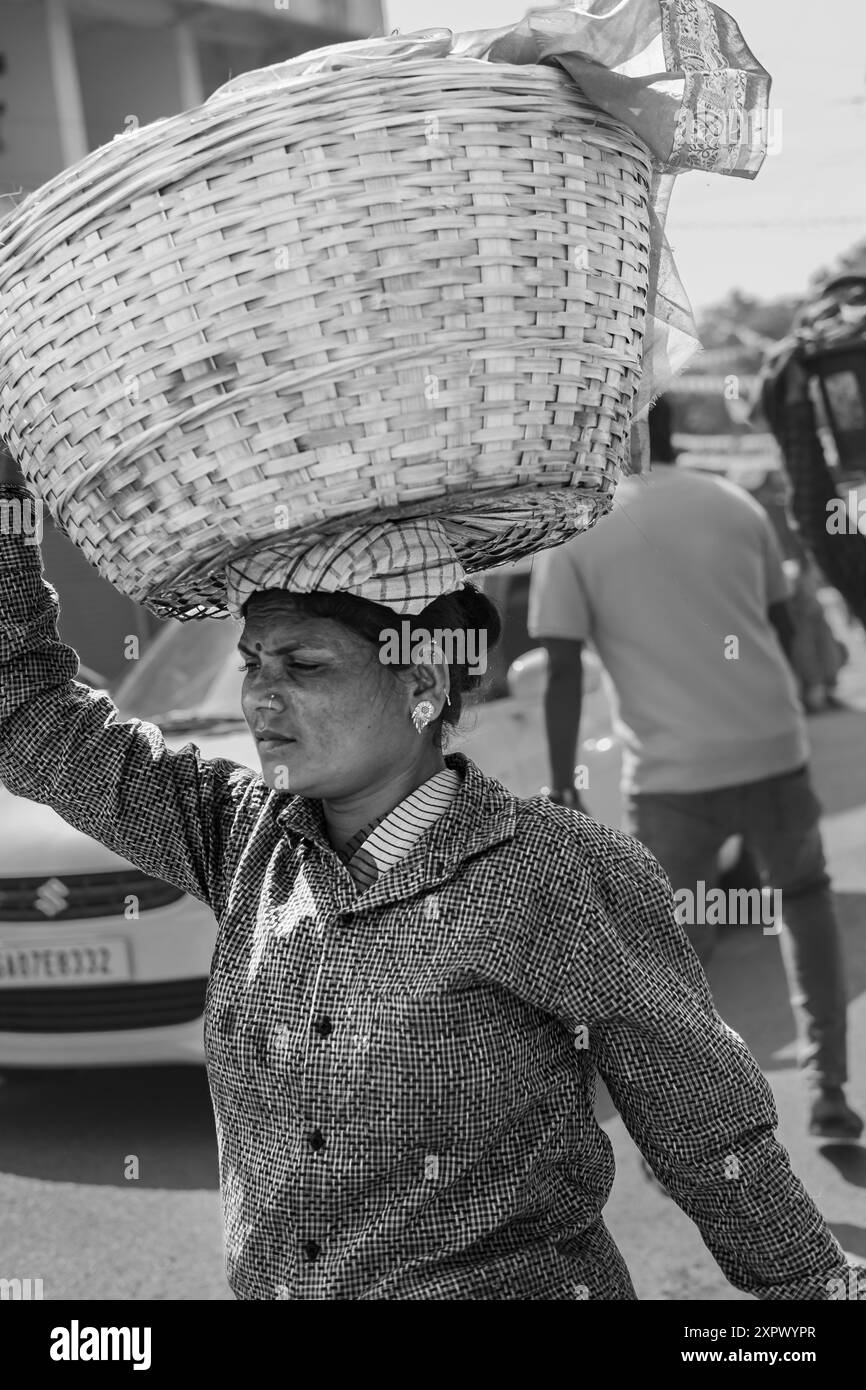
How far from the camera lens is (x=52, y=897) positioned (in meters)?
5.09

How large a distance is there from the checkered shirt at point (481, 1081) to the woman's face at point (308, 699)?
0.12 meters

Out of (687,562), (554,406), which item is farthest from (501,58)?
(687,562)

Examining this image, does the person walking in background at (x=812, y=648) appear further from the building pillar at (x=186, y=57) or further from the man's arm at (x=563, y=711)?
the man's arm at (x=563, y=711)

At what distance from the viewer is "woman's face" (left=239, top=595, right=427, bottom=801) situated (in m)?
1.83

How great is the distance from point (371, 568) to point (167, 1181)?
3.59 meters

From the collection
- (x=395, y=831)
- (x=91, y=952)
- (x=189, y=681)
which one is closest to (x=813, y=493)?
(x=395, y=831)

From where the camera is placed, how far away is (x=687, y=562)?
14.2ft

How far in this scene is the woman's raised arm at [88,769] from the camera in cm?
204

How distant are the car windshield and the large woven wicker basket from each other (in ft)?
13.3

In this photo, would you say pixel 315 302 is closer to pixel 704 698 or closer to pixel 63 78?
pixel 704 698

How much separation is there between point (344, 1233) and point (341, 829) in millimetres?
493

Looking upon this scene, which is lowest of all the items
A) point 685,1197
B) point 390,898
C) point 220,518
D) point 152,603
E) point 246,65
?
point 685,1197
